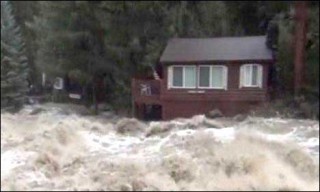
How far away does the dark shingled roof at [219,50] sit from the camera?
22.2 m

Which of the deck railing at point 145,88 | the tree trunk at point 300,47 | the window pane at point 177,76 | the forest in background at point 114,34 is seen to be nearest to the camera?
the tree trunk at point 300,47

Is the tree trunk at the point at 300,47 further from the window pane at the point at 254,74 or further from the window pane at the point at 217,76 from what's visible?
the window pane at the point at 217,76

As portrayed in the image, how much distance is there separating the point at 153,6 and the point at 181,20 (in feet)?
5.06

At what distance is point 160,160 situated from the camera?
9312 mm

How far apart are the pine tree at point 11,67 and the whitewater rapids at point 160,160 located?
15683mm

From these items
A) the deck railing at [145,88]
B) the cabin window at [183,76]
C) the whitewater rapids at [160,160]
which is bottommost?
the deck railing at [145,88]

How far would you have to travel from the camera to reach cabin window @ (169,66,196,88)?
22.3 m

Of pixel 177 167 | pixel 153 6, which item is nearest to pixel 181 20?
pixel 153 6

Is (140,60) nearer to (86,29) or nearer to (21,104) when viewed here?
(86,29)

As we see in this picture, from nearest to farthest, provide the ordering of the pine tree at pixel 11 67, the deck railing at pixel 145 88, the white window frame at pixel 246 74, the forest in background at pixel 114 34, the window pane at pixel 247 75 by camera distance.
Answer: the white window frame at pixel 246 74 → the window pane at pixel 247 75 → the deck railing at pixel 145 88 → the forest in background at pixel 114 34 → the pine tree at pixel 11 67

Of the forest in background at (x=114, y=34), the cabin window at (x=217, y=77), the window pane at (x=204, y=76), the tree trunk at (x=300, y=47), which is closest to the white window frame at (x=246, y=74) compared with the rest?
the cabin window at (x=217, y=77)

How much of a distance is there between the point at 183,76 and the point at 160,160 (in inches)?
528

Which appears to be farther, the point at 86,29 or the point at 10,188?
the point at 86,29

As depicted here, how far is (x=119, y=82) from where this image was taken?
1042 inches
